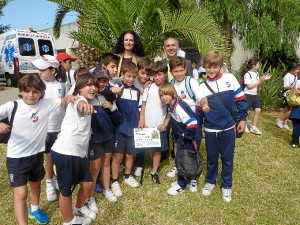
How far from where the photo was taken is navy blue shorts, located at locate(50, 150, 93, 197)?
250 cm

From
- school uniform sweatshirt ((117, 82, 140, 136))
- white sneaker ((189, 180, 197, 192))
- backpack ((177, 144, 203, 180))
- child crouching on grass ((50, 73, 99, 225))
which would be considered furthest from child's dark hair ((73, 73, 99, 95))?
white sneaker ((189, 180, 197, 192))

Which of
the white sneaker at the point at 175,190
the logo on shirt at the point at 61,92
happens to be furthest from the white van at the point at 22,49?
the white sneaker at the point at 175,190

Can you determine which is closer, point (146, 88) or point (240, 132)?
point (240, 132)

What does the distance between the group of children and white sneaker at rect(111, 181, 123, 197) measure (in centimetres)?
1

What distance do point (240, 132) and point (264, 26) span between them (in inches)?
304

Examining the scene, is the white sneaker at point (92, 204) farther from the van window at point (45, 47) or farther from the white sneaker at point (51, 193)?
the van window at point (45, 47)

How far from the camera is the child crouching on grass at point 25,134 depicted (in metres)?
Answer: 2.52

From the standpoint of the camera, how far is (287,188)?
3871mm

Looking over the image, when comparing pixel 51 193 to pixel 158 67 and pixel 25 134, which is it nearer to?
pixel 25 134

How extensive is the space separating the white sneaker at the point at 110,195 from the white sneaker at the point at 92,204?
22cm

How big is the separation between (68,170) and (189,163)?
1.47 metres

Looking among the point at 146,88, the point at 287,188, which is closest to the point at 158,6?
the point at 146,88

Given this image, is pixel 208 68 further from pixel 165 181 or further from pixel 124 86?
pixel 165 181

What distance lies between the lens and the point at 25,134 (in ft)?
8.47
